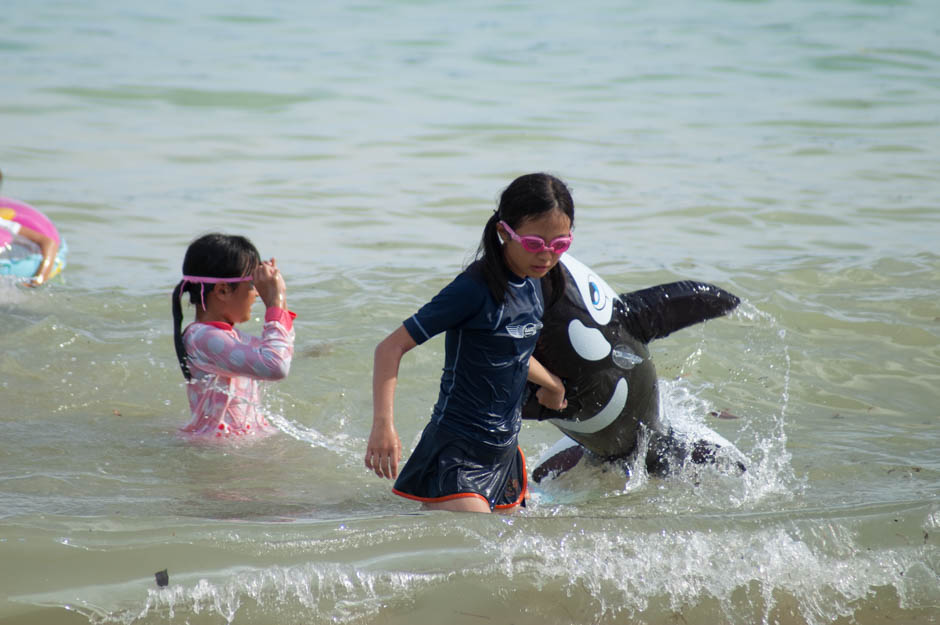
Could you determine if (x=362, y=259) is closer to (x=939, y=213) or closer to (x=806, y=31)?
(x=939, y=213)

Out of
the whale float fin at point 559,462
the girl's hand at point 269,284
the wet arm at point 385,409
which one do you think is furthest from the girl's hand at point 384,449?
the whale float fin at point 559,462

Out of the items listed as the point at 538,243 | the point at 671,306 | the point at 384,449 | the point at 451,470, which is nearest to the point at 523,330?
the point at 538,243

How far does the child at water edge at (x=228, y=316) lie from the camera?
4.39 m

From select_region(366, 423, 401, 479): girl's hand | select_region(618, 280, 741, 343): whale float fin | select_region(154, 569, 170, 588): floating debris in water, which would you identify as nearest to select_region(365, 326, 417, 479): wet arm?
select_region(366, 423, 401, 479): girl's hand

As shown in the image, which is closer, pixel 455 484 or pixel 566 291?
pixel 455 484

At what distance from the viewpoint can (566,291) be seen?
13.4 feet

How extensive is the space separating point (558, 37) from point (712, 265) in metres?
14.0

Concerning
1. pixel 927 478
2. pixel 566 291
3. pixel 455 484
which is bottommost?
pixel 927 478

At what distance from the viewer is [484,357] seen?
3.63m

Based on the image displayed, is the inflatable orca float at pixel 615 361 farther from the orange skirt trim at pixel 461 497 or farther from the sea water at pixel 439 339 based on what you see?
the orange skirt trim at pixel 461 497

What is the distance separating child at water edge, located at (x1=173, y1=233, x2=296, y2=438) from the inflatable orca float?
1102mm

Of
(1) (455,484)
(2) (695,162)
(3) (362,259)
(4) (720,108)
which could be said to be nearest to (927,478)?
(1) (455,484)

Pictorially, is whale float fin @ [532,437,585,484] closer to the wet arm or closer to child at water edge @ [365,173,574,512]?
child at water edge @ [365,173,574,512]

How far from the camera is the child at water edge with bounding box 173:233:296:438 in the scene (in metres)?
4.39
